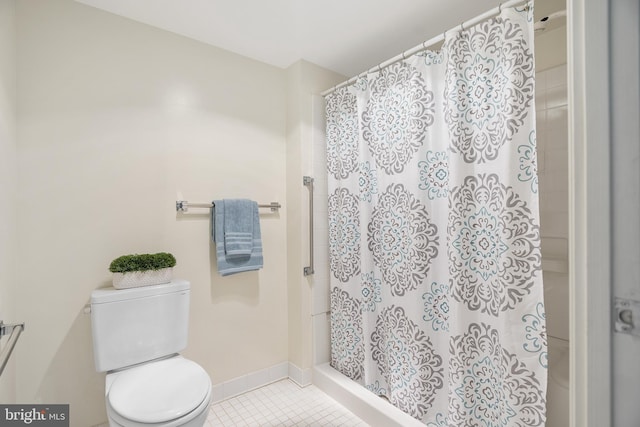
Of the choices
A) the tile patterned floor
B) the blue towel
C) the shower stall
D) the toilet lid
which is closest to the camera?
the toilet lid

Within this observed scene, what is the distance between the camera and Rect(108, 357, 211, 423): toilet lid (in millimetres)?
1209

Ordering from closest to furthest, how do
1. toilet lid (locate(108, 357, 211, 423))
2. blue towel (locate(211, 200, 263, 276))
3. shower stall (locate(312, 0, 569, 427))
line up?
1. toilet lid (locate(108, 357, 211, 423))
2. shower stall (locate(312, 0, 569, 427))
3. blue towel (locate(211, 200, 263, 276))

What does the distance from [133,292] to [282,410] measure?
3.78 ft

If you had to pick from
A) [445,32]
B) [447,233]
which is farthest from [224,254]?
[445,32]

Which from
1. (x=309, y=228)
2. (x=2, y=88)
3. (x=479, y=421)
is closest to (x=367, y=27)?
(x=309, y=228)

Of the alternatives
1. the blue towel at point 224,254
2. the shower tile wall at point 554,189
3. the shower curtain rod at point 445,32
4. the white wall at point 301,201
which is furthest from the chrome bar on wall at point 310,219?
the shower tile wall at point 554,189

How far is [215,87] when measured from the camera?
6.81 feet

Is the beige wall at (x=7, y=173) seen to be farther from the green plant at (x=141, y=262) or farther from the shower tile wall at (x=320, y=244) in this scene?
the shower tile wall at (x=320, y=244)

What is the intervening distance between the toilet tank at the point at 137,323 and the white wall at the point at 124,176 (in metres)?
0.24

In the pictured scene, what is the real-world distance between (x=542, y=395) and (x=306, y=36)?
220cm

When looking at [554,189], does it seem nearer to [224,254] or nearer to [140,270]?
[224,254]

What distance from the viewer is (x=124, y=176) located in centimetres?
176

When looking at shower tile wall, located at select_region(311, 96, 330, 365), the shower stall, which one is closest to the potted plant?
shower tile wall, located at select_region(311, 96, 330, 365)

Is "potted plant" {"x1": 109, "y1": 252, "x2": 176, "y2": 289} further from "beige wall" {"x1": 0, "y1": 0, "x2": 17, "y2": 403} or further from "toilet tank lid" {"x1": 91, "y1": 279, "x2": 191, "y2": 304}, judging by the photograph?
"beige wall" {"x1": 0, "y1": 0, "x2": 17, "y2": 403}
